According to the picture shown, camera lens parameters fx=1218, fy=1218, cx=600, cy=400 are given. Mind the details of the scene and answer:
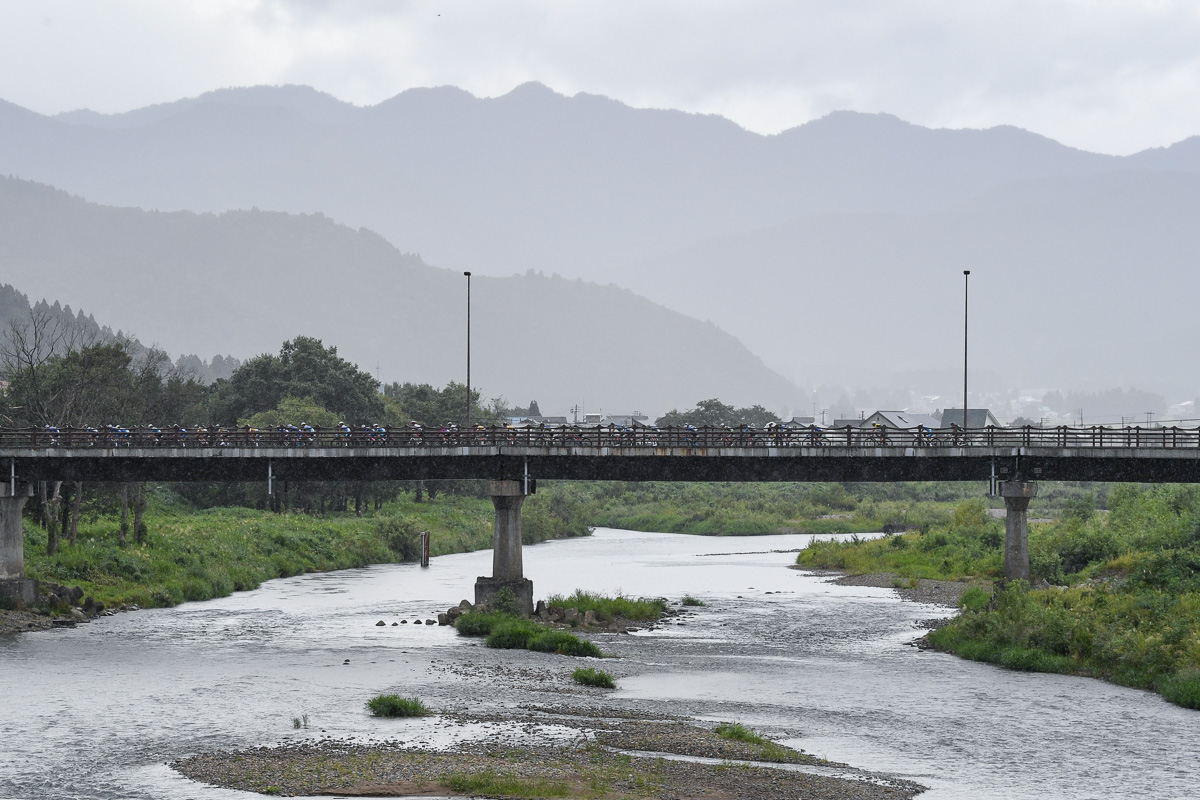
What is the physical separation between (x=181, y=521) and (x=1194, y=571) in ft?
253

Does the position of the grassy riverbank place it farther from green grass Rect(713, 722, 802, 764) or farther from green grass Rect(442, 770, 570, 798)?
green grass Rect(442, 770, 570, 798)

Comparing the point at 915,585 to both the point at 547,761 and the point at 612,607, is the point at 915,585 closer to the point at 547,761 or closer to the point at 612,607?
the point at 612,607

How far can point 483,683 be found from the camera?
45.9 meters

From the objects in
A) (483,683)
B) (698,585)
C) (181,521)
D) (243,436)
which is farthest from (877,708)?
(181,521)

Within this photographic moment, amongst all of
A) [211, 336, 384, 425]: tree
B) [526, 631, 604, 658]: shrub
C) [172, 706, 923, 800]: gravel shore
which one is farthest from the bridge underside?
[211, 336, 384, 425]: tree

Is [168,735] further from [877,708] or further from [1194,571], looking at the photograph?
[1194,571]

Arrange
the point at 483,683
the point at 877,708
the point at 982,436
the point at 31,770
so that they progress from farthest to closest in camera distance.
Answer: the point at 982,436 → the point at 483,683 → the point at 877,708 → the point at 31,770

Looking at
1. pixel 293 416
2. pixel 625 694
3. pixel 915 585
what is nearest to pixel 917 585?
pixel 915 585

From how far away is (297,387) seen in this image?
139250 mm

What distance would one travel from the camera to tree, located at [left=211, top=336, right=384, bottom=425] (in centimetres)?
14162

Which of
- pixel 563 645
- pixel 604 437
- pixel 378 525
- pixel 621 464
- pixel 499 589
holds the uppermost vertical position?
pixel 604 437

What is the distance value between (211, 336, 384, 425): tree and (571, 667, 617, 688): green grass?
323 feet

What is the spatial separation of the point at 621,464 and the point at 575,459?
2.45m

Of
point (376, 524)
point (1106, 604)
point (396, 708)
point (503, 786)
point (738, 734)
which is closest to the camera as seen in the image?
point (503, 786)
